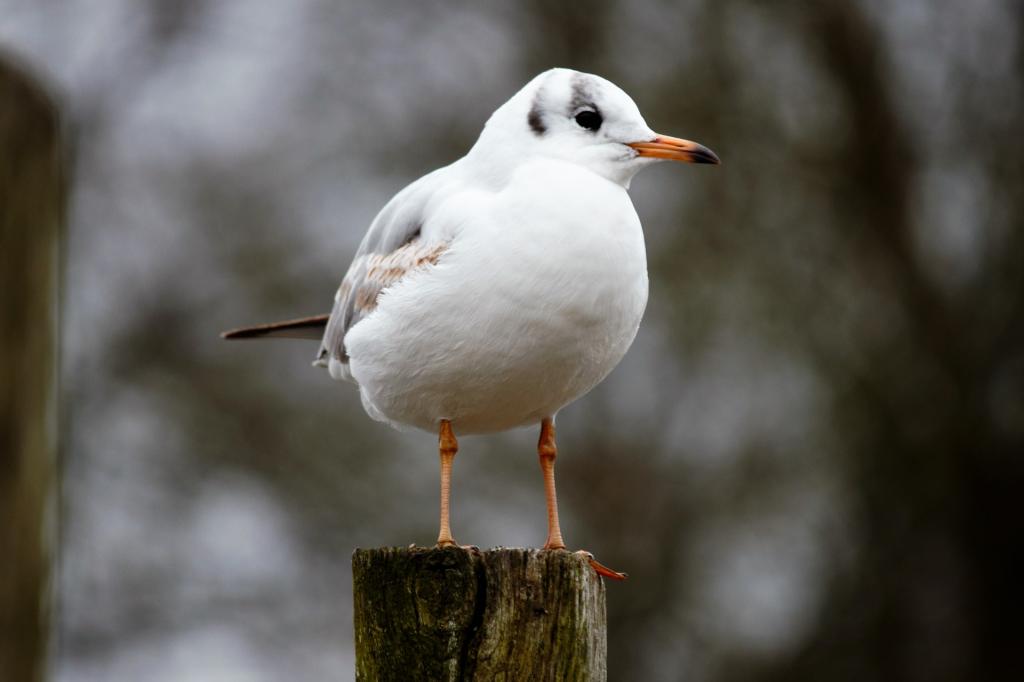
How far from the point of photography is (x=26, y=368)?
268 centimetres

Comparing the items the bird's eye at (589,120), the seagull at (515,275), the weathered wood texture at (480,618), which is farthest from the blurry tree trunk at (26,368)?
the bird's eye at (589,120)

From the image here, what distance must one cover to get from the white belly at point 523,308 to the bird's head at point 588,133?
92mm

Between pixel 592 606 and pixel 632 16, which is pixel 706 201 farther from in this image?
pixel 592 606

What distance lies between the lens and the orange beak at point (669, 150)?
11.2ft

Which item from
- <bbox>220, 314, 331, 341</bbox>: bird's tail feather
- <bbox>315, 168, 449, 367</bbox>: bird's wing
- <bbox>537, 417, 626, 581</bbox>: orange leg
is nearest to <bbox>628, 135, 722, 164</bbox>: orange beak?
<bbox>315, 168, 449, 367</bbox>: bird's wing

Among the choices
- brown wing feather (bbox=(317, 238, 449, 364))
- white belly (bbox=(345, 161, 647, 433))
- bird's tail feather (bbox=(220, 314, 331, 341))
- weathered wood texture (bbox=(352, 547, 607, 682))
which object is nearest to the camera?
weathered wood texture (bbox=(352, 547, 607, 682))

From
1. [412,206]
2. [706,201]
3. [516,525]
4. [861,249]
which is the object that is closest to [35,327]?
[412,206]

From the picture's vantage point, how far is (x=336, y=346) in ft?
12.8

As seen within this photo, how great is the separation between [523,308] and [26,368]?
3.27ft

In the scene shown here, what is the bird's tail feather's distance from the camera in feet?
14.1

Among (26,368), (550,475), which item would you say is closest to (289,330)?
(550,475)

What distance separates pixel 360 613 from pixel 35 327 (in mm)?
779

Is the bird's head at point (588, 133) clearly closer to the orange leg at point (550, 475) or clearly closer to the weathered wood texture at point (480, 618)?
the orange leg at point (550, 475)

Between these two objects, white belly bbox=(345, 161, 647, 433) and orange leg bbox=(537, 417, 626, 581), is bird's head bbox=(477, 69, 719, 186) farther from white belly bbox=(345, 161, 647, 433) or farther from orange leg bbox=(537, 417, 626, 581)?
orange leg bbox=(537, 417, 626, 581)
